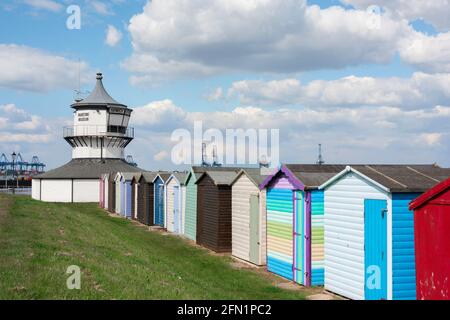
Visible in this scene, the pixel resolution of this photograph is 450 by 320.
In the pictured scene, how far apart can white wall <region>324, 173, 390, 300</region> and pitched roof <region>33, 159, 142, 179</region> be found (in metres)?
47.0

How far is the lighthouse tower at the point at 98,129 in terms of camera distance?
205 feet

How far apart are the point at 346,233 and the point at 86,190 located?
1898 inches

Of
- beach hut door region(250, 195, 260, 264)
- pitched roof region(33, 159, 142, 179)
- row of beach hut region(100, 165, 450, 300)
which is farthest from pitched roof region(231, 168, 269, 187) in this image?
pitched roof region(33, 159, 142, 179)

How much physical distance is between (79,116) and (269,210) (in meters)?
50.2

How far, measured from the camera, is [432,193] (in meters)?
9.61

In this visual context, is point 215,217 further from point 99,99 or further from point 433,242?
point 99,99

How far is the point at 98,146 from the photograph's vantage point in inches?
2474

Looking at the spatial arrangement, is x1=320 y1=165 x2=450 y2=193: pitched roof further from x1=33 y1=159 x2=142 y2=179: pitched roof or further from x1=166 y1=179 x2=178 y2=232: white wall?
x1=33 y1=159 x2=142 y2=179: pitched roof

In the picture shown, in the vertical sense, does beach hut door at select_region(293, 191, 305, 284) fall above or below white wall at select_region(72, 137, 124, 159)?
below

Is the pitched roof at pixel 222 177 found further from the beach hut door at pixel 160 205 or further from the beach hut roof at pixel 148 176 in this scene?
the beach hut roof at pixel 148 176

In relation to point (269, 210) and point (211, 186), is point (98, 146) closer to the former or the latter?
point (211, 186)

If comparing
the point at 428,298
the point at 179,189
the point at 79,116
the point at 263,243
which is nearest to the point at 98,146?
the point at 79,116

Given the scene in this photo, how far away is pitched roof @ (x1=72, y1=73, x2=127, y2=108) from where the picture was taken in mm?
62938
